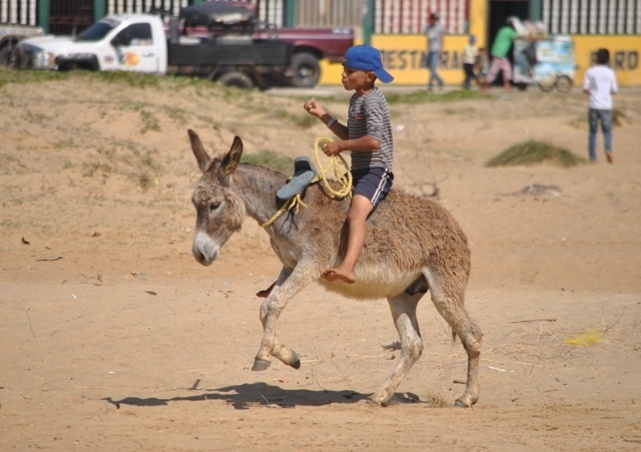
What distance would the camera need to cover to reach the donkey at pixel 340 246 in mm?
6676

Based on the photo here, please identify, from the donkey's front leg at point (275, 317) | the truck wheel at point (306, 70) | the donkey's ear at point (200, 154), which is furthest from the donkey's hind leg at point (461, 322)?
the truck wheel at point (306, 70)

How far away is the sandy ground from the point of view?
6.64m

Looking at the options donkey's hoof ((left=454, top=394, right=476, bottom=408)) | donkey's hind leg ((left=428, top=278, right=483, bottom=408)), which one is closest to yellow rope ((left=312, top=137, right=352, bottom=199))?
donkey's hind leg ((left=428, top=278, right=483, bottom=408))

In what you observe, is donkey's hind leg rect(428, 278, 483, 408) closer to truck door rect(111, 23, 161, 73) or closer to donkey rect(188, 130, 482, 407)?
donkey rect(188, 130, 482, 407)

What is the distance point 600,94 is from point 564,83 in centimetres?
1362

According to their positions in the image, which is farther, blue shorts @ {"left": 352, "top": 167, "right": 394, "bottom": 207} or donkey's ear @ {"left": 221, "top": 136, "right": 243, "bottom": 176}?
blue shorts @ {"left": 352, "top": 167, "right": 394, "bottom": 207}

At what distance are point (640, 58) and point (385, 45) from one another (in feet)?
27.1

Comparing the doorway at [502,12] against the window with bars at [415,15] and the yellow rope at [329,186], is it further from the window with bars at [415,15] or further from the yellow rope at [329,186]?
the yellow rope at [329,186]

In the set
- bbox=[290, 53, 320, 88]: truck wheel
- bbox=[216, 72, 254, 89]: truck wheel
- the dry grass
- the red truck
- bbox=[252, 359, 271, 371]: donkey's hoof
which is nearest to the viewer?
bbox=[252, 359, 271, 371]: donkey's hoof

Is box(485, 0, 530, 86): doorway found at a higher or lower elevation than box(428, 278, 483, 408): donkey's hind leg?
higher

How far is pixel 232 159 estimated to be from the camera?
667 cm

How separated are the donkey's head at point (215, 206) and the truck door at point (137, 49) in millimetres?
17758

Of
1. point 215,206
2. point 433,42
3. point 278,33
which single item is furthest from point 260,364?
point 433,42

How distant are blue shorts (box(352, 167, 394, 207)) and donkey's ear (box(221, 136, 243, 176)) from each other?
0.88m
